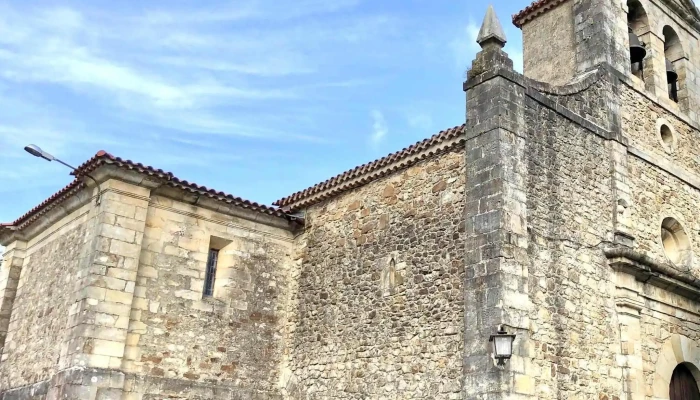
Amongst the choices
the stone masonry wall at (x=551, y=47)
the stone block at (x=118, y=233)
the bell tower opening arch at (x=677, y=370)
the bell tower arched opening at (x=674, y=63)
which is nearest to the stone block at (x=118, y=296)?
the stone block at (x=118, y=233)

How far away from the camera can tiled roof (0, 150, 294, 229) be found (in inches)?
423

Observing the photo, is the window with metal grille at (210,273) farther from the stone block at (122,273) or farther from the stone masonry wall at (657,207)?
the stone masonry wall at (657,207)

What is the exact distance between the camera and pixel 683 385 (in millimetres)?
10891

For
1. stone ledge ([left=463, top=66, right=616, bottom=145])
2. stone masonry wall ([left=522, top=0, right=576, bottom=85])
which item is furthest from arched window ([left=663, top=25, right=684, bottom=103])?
stone ledge ([left=463, top=66, right=616, bottom=145])

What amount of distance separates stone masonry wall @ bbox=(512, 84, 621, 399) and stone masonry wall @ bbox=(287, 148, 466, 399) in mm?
1041

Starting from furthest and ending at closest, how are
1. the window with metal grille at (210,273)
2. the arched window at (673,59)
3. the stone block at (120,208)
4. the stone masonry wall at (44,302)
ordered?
the arched window at (673,59)
the window with metal grille at (210,273)
the stone masonry wall at (44,302)
the stone block at (120,208)

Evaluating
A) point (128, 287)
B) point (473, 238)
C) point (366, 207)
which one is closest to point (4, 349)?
point (128, 287)

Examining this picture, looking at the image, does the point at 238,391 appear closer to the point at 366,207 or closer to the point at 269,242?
the point at 269,242

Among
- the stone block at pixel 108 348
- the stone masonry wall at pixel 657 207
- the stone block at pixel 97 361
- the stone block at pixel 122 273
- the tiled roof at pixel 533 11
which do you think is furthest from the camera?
the tiled roof at pixel 533 11

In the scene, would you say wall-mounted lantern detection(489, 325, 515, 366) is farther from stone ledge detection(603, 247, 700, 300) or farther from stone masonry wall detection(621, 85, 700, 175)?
stone masonry wall detection(621, 85, 700, 175)

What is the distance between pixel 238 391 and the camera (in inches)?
462

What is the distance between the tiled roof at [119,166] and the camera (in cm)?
1074

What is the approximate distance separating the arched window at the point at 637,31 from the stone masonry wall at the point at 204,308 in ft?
24.5

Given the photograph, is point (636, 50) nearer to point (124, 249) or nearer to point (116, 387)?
point (124, 249)
